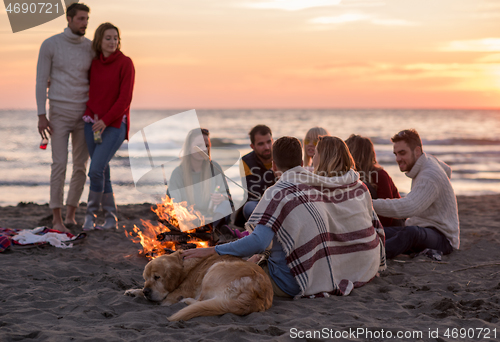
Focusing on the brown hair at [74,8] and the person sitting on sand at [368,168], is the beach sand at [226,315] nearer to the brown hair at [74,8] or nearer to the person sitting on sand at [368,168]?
the person sitting on sand at [368,168]

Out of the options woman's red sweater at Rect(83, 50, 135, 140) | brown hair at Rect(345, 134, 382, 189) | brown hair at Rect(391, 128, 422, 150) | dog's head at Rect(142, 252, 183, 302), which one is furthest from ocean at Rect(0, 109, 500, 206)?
brown hair at Rect(391, 128, 422, 150)

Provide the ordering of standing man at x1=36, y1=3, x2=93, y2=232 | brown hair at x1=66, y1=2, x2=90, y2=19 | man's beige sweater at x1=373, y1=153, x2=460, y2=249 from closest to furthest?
A: man's beige sweater at x1=373, y1=153, x2=460, y2=249, brown hair at x1=66, y1=2, x2=90, y2=19, standing man at x1=36, y1=3, x2=93, y2=232

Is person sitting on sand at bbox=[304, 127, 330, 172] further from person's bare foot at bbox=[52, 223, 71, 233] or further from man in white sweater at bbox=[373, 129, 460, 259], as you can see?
person's bare foot at bbox=[52, 223, 71, 233]

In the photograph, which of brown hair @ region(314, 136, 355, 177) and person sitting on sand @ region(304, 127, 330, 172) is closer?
brown hair @ region(314, 136, 355, 177)

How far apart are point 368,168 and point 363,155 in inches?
7.2

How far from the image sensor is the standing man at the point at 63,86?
632 cm

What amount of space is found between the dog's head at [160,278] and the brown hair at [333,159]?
1.56 meters

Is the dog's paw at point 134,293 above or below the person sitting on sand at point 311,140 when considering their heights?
below

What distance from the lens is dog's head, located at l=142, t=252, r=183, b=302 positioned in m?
3.72

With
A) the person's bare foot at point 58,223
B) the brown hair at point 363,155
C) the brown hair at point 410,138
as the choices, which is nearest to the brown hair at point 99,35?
the person's bare foot at point 58,223

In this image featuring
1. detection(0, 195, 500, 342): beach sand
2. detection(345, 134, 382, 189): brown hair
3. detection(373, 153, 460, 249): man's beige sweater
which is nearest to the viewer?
detection(0, 195, 500, 342): beach sand

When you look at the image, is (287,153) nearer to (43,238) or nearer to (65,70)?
(43,238)

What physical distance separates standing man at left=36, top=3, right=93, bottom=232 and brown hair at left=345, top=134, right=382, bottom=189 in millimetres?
3958

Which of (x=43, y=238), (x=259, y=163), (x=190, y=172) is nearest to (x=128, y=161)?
(x=190, y=172)
